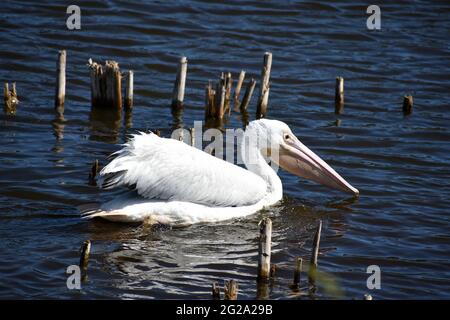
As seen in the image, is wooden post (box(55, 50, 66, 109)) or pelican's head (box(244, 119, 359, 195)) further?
wooden post (box(55, 50, 66, 109))

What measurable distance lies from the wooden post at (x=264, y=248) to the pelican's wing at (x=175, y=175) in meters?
1.26

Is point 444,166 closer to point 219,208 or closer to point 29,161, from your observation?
point 219,208

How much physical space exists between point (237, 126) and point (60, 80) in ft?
6.24

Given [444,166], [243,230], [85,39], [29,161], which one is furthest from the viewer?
[85,39]

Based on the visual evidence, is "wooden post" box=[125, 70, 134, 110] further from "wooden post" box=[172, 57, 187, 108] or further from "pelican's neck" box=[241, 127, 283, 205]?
"pelican's neck" box=[241, 127, 283, 205]

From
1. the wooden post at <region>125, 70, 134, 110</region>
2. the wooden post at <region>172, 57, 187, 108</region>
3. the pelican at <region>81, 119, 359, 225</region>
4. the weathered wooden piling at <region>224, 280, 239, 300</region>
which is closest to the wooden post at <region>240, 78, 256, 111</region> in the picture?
the wooden post at <region>172, 57, 187, 108</region>

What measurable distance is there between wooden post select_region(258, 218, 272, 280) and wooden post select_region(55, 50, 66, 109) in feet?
13.1

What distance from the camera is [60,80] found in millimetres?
9305

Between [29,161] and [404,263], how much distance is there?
3570 millimetres

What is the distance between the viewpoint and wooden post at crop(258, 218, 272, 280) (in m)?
5.55

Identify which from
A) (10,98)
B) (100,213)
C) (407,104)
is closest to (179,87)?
(10,98)

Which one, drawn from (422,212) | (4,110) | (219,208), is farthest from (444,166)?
(4,110)

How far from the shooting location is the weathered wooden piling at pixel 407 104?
10.2 meters
